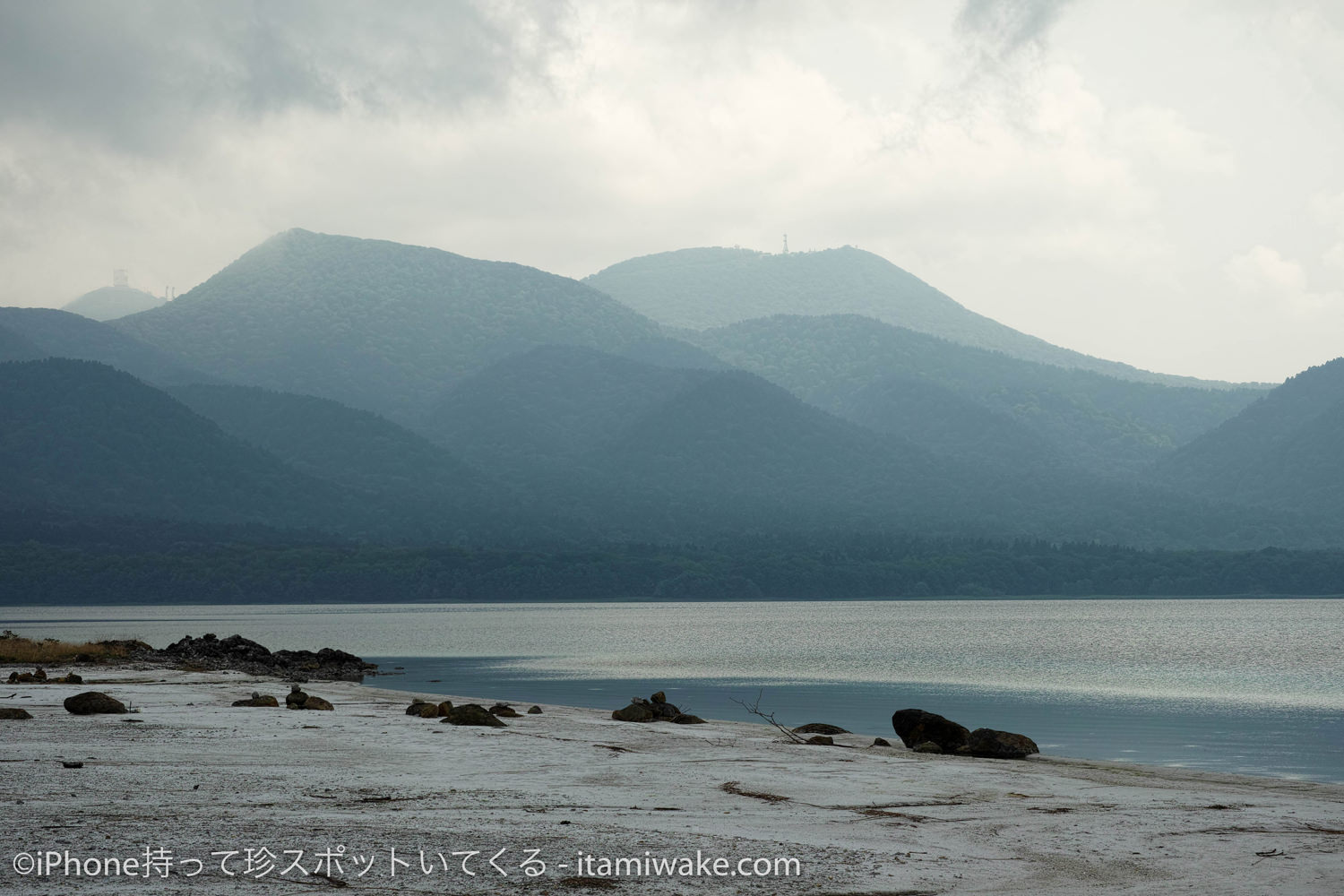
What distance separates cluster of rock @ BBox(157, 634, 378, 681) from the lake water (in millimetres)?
3005

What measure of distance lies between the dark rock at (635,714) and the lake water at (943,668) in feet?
25.1

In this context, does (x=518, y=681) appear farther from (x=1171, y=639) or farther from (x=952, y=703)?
(x=1171, y=639)

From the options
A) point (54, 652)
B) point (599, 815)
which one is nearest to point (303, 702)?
point (599, 815)

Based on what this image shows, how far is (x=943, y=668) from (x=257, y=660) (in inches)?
1536

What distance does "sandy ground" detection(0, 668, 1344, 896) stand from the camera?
14.1m

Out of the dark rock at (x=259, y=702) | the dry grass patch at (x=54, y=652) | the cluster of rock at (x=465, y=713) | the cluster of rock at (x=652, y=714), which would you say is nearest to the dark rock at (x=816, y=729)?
the cluster of rock at (x=652, y=714)

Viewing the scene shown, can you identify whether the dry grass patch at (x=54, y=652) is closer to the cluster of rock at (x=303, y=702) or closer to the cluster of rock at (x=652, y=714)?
the cluster of rock at (x=303, y=702)

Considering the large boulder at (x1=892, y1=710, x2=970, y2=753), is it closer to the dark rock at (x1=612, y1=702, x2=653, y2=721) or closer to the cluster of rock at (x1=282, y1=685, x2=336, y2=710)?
the dark rock at (x1=612, y1=702, x2=653, y2=721)

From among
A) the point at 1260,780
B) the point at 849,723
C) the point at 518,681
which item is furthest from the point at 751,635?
the point at 1260,780

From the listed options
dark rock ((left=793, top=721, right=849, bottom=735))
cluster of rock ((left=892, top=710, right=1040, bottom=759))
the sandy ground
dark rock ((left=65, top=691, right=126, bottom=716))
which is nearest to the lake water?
cluster of rock ((left=892, top=710, right=1040, bottom=759))

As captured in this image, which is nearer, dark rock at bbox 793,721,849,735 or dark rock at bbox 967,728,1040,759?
dark rock at bbox 967,728,1040,759

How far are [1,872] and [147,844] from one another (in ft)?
5.73

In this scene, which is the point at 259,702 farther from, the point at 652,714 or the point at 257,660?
the point at 257,660

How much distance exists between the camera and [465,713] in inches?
1208
